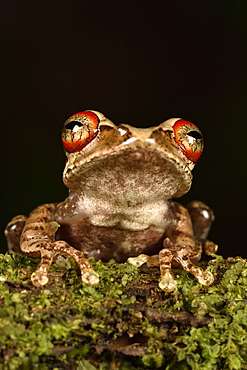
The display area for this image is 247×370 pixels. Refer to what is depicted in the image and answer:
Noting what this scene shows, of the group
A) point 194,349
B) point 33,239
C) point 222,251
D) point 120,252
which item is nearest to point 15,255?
point 33,239

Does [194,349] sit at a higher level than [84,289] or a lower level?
lower

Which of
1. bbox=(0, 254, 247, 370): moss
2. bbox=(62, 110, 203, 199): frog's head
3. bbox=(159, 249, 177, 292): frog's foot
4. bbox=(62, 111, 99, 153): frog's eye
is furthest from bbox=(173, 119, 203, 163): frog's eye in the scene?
bbox=(0, 254, 247, 370): moss

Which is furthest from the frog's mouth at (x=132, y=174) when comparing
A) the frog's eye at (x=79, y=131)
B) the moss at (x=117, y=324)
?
the moss at (x=117, y=324)

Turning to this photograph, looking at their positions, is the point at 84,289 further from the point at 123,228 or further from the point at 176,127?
the point at 176,127

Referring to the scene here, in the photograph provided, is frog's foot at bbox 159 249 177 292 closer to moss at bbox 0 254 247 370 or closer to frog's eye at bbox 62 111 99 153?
moss at bbox 0 254 247 370

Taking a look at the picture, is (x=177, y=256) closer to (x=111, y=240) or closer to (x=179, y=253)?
(x=179, y=253)

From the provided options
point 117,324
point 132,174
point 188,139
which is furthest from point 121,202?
point 117,324
